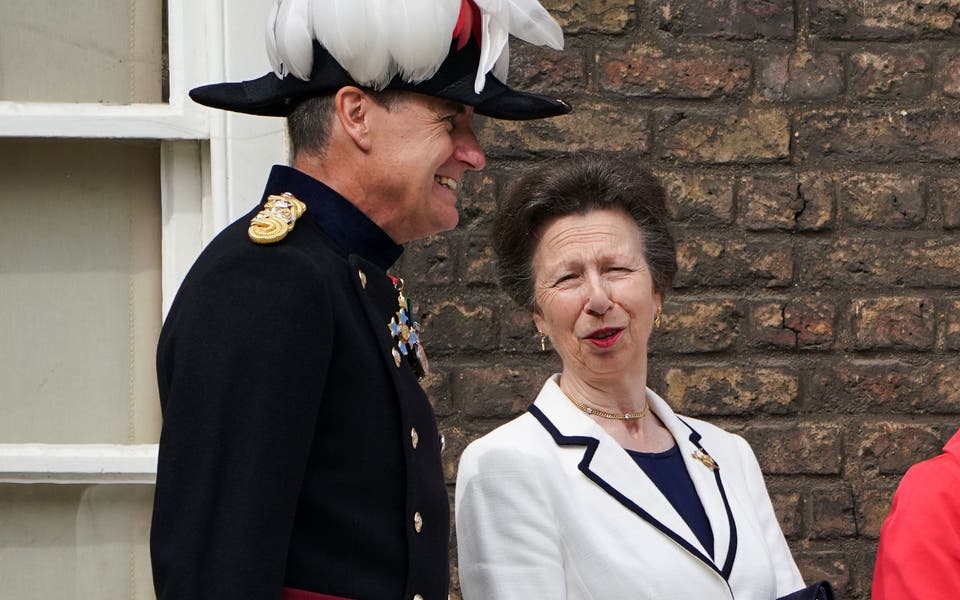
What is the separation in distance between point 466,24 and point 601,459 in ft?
2.86

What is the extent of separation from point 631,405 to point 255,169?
3.11ft

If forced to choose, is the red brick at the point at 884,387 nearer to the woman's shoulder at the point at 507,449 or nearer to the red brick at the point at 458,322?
the red brick at the point at 458,322

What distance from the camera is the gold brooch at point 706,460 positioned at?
2.65m

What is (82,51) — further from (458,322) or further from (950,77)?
(950,77)

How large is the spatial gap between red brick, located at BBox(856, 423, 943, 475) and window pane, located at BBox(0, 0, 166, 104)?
1.84m

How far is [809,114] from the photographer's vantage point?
3295 millimetres

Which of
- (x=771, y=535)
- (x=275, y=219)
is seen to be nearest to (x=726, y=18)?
(x=771, y=535)

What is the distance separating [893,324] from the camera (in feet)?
10.8

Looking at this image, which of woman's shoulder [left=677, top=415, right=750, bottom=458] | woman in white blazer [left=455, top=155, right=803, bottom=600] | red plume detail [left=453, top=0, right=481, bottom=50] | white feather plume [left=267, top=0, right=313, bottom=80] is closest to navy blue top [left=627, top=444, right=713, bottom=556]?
woman in white blazer [left=455, top=155, right=803, bottom=600]

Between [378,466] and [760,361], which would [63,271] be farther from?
[760,361]

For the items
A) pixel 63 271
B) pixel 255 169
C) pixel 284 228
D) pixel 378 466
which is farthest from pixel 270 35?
pixel 63 271

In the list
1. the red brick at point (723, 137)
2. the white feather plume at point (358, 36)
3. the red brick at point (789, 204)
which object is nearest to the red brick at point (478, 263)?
the red brick at point (723, 137)

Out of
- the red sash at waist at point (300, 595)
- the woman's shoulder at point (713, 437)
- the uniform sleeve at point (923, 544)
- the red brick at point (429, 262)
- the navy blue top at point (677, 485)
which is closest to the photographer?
the red sash at waist at point (300, 595)

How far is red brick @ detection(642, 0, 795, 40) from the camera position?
3.27 m
